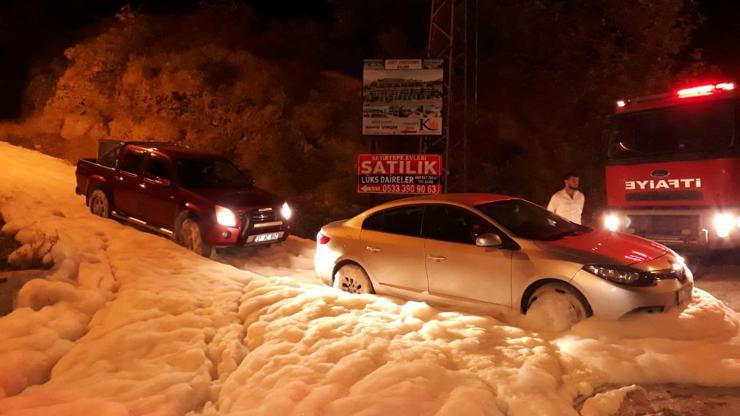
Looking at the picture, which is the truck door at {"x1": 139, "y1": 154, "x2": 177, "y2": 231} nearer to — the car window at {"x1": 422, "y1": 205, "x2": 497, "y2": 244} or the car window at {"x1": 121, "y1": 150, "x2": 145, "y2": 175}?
the car window at {"x1": 121, "y1": 150, "x2": 145, "y2": 175}

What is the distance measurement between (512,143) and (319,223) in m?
6.33

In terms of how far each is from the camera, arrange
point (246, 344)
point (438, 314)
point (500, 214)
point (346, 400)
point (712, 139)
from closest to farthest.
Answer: point (346, 400) → point (246, 344) → point (438, 314) → point (500, 214) → point (712, 139)

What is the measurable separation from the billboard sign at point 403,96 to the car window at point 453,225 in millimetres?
5529

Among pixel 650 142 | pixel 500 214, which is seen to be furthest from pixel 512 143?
pixel 500 214

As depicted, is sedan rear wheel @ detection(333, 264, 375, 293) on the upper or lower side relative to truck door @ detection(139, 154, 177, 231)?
lower

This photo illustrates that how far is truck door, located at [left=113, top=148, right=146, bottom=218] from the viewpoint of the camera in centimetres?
1061

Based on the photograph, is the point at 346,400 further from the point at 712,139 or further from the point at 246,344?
the point at 712,139

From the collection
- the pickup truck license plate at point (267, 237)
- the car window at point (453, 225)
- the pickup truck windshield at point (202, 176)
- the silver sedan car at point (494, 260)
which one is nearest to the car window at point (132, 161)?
the pickup truck windshield at point (202, 176)

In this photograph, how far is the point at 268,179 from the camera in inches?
676

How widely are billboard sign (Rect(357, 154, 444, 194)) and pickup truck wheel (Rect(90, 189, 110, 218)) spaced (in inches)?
187

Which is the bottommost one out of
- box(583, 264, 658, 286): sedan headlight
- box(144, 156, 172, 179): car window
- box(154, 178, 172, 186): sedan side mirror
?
box(583, 264, 658, 286): sedan headlight

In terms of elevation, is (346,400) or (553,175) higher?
(553,175)

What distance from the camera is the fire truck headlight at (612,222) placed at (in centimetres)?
984

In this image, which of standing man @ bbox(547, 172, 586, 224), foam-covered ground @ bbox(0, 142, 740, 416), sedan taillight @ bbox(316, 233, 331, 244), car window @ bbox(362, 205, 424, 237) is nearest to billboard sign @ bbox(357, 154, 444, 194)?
standing man @ bbox(547, 172, 586, 224)
